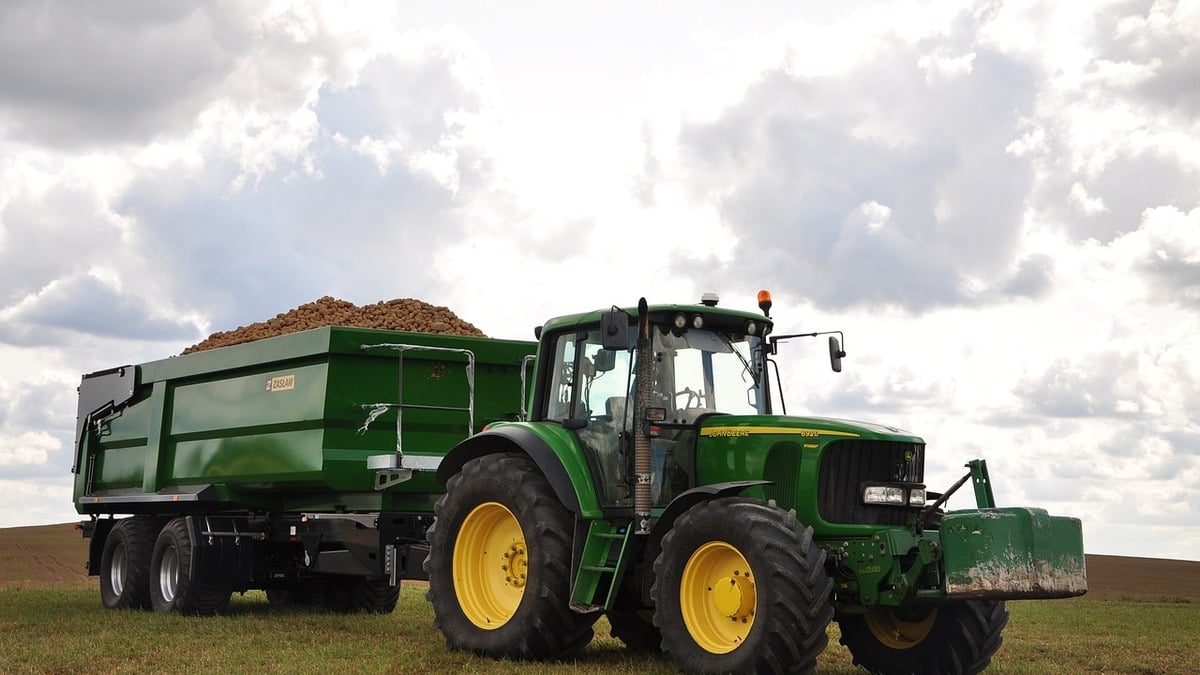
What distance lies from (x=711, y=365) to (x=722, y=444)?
0.71m

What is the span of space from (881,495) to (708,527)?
4.59 feet

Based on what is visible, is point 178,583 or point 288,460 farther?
point 178,583

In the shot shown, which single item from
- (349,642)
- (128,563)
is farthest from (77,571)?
(349,642)

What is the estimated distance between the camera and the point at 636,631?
10820mm

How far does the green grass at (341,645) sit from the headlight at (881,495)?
168cm

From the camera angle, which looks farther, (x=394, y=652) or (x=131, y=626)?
(x=131, y=626)

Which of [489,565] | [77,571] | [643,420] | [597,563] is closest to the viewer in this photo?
[643,420]

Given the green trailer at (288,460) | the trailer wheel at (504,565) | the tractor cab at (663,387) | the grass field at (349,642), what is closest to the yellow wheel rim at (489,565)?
A: the trailer wheel at (504,565)

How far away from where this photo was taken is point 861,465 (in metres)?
9.06

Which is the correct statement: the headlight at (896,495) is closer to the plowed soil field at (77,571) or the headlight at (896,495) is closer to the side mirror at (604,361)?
the side mirror at (604,361)

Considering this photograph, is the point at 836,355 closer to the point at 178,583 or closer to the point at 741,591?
the point at 741,591

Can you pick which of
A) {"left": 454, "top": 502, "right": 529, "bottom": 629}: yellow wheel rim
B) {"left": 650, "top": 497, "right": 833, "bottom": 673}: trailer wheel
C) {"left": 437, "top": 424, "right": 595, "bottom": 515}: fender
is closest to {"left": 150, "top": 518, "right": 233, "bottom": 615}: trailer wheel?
{"left": 437, "top": 424, "right": 595, "bottom": 515}: fender

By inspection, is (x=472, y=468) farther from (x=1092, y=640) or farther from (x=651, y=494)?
(x=1092, y=640)

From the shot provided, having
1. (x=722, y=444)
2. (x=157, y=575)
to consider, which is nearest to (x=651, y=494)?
(x=722, y=444)
